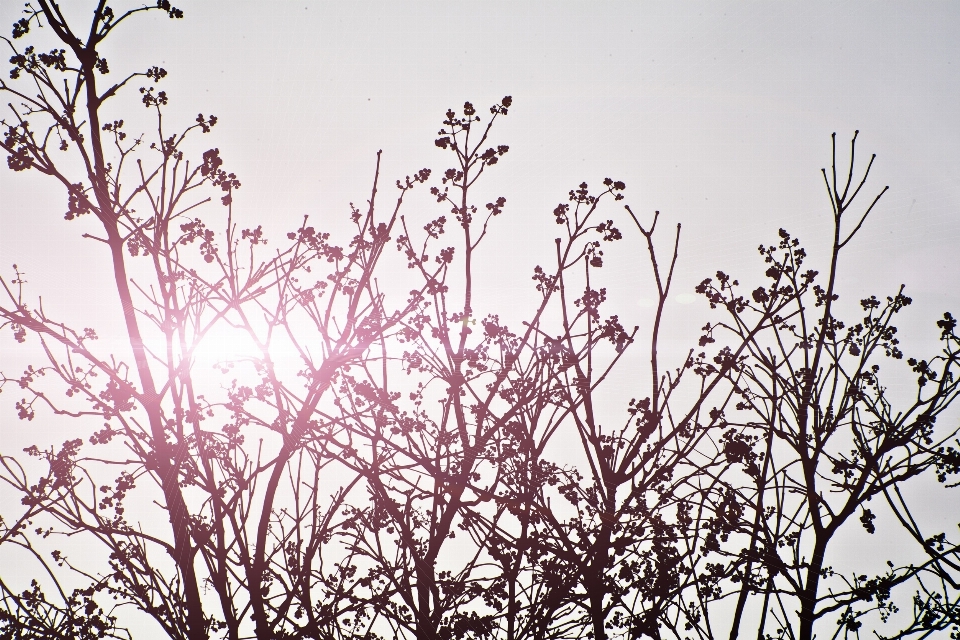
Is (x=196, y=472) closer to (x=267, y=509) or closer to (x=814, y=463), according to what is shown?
(x=267, y=509)

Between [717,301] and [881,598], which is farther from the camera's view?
[717,301]

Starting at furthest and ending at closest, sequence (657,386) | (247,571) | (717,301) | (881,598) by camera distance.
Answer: (717,301)
(881,598)
(657,386)
(247,571)

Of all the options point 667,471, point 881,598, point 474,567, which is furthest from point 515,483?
point 881,598

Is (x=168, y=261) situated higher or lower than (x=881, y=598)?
higher

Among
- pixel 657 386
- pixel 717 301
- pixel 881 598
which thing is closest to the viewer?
pixel 657 386

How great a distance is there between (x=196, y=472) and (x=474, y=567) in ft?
8.51

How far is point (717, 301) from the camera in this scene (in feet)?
22.0

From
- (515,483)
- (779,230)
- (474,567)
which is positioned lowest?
(474,567)

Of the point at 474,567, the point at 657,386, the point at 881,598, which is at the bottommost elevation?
the point at 881,598

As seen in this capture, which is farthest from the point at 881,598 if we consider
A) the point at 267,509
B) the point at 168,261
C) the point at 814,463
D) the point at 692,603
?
the point at 168,261

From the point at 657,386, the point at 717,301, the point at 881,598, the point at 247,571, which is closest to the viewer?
the point at 247,571

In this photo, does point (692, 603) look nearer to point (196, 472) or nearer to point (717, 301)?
point (717, 301)

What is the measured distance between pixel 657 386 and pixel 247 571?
3741mm

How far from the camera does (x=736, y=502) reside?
622 cm
